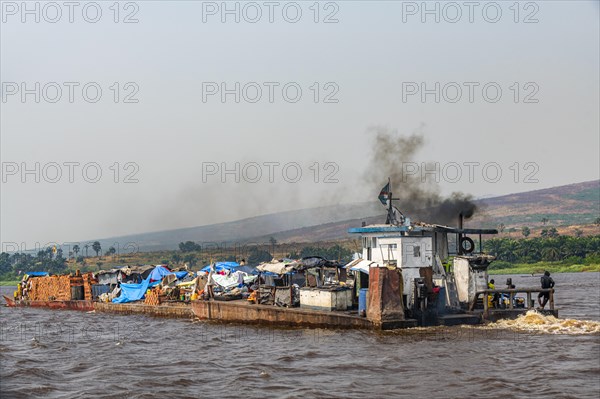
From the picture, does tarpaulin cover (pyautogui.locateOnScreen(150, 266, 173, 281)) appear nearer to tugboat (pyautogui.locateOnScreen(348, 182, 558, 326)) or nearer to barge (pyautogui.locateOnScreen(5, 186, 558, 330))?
barge (pyautogui.locateOnScreen(5, 186, 558, 330))

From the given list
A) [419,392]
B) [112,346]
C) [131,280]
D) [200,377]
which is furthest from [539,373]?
[131,280]

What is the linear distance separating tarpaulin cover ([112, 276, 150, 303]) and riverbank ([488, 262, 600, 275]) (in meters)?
87.4

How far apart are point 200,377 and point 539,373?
10251 millimetres

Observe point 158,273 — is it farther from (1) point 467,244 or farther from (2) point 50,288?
(1) point 467,244

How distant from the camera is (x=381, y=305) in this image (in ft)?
97.1

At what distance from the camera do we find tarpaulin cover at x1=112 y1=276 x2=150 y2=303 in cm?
5166

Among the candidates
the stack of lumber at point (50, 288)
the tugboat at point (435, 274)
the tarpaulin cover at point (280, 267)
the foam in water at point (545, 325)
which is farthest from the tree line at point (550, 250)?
the foam in water at point (545, 325)

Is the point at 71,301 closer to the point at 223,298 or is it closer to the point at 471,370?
the point at 223,298

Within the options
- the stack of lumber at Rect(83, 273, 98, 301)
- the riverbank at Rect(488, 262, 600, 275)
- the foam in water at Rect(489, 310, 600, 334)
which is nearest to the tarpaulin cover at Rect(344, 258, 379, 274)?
the foam in water at Rect(489, 310, 600, 334)

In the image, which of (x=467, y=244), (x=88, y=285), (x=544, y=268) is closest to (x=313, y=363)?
(x=467, y=244)

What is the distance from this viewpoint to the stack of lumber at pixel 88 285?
58125 mm

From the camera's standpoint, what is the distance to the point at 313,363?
81.5 feet

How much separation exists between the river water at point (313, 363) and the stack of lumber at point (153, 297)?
11545mm

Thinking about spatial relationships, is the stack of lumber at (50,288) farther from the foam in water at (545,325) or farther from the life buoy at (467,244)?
the foam in water at (545,325)
